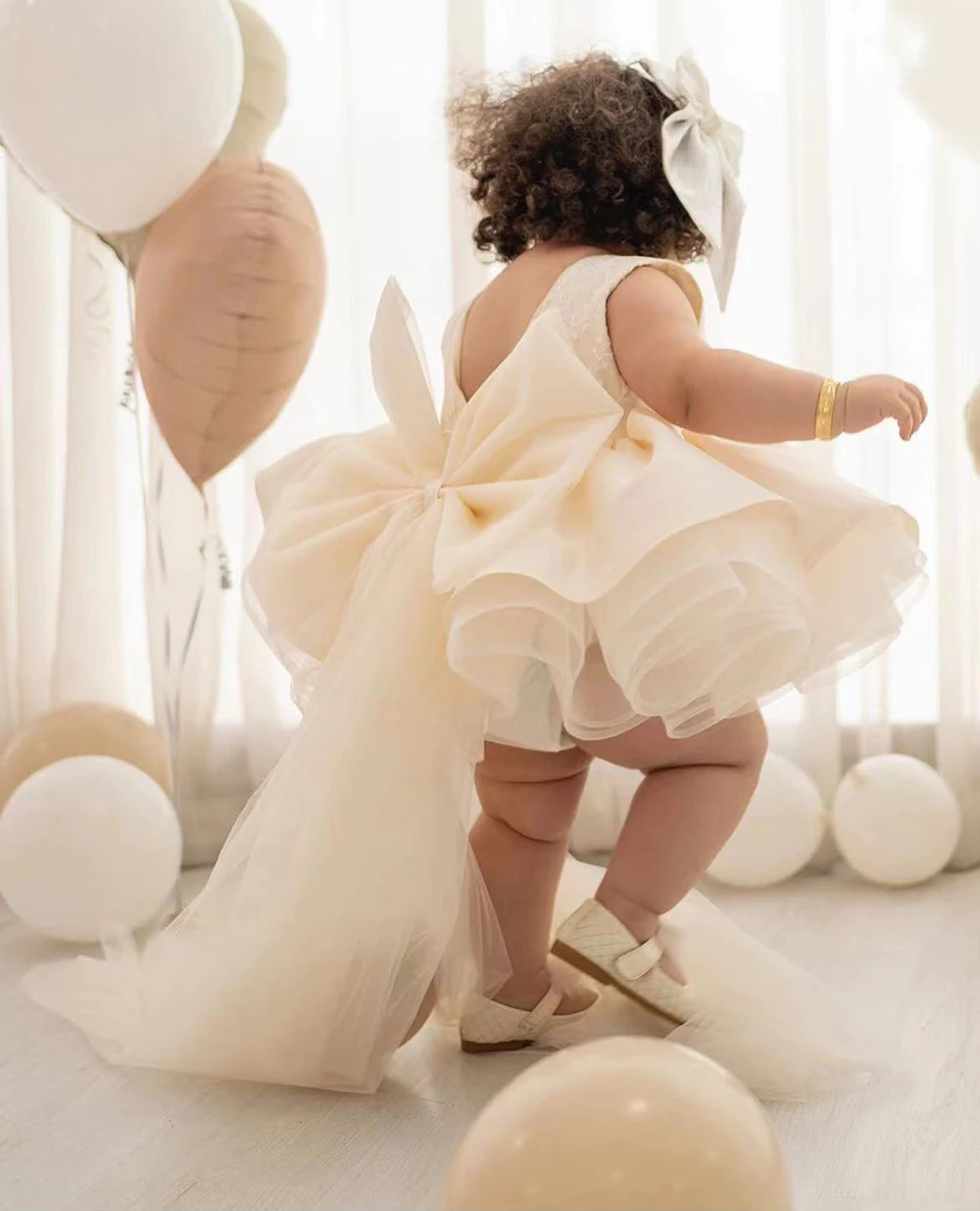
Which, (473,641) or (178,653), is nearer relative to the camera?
(473,641)

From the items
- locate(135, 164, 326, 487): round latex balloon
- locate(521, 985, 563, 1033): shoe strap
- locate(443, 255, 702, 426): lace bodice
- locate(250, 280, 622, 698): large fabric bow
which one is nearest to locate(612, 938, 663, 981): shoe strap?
locate(521, 985, 563, 1033): shoe strap

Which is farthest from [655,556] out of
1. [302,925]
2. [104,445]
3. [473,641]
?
[104,445]

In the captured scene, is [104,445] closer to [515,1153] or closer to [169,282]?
[169,282]

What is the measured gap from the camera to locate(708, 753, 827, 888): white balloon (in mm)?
1989

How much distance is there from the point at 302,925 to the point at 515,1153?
52cm

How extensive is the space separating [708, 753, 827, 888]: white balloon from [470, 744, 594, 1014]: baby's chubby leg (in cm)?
57

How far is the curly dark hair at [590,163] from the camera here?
57.0 inches

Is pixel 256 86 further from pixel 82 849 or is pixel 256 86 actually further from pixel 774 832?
pixel 774 832

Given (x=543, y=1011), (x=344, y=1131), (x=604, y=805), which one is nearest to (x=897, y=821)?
(x=604, y=805)

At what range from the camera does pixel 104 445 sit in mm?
2312

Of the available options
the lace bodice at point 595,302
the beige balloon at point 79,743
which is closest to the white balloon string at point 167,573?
the beige balloon at point 79,743

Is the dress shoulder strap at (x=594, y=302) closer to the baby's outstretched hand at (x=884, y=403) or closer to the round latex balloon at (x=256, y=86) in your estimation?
the baby's outstretched hand at (x=884, y=403)

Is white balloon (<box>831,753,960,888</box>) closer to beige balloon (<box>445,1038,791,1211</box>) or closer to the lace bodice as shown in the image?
the lace bodice

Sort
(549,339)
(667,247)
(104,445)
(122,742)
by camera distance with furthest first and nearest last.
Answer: (104,445)
(122,742)
(667,247)
(549,339)
